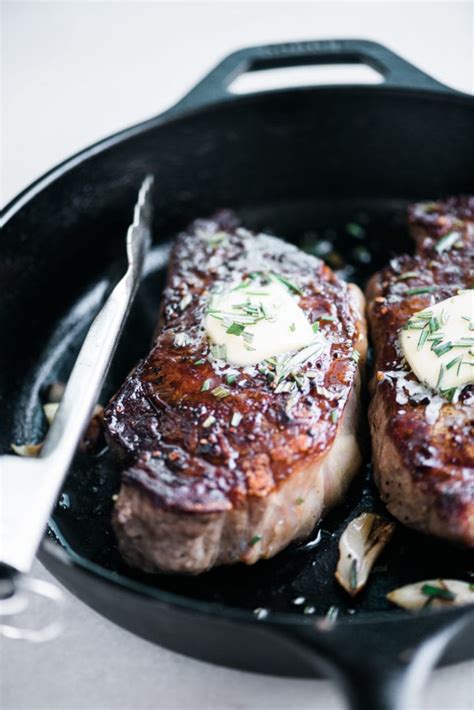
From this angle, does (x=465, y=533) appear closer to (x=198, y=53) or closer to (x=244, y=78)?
(x=244, y=78)

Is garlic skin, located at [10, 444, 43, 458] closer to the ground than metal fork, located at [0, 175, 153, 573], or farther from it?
closer to the ground

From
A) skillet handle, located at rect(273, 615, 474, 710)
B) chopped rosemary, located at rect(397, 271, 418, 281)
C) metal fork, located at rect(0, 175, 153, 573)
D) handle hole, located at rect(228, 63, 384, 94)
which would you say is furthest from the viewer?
handle hole, located at rect(228, 63, 384, 94)

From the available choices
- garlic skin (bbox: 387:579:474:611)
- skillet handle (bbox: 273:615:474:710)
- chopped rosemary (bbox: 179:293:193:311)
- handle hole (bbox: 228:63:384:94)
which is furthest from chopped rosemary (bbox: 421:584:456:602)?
handle hole (bbox: 228:63:384:94)

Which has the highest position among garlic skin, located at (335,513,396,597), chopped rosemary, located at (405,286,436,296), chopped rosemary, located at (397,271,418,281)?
chopped rosemary, located at (397,271,418,281)

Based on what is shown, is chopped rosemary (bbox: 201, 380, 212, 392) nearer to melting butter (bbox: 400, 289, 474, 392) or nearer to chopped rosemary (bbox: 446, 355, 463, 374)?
melting butter (bbox: 400, 289, 474, 392)

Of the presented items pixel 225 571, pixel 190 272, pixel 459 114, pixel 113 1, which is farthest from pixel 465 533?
pixel 113 1

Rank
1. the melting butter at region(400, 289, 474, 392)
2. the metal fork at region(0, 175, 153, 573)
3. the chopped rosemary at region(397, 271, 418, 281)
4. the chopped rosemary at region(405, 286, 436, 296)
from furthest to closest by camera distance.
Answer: the chopped rosemary at region(397, 271, 418, 281)
the chopped rosemary at region(405, 286, 436, 296)
the melting butter at region(400, 289, 474, 392)
the metal fork at region(0, 175, 153, 573)

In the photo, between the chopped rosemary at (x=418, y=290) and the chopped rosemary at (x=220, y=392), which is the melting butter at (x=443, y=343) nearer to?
the chopped rosemary at (x=418, y=290)
